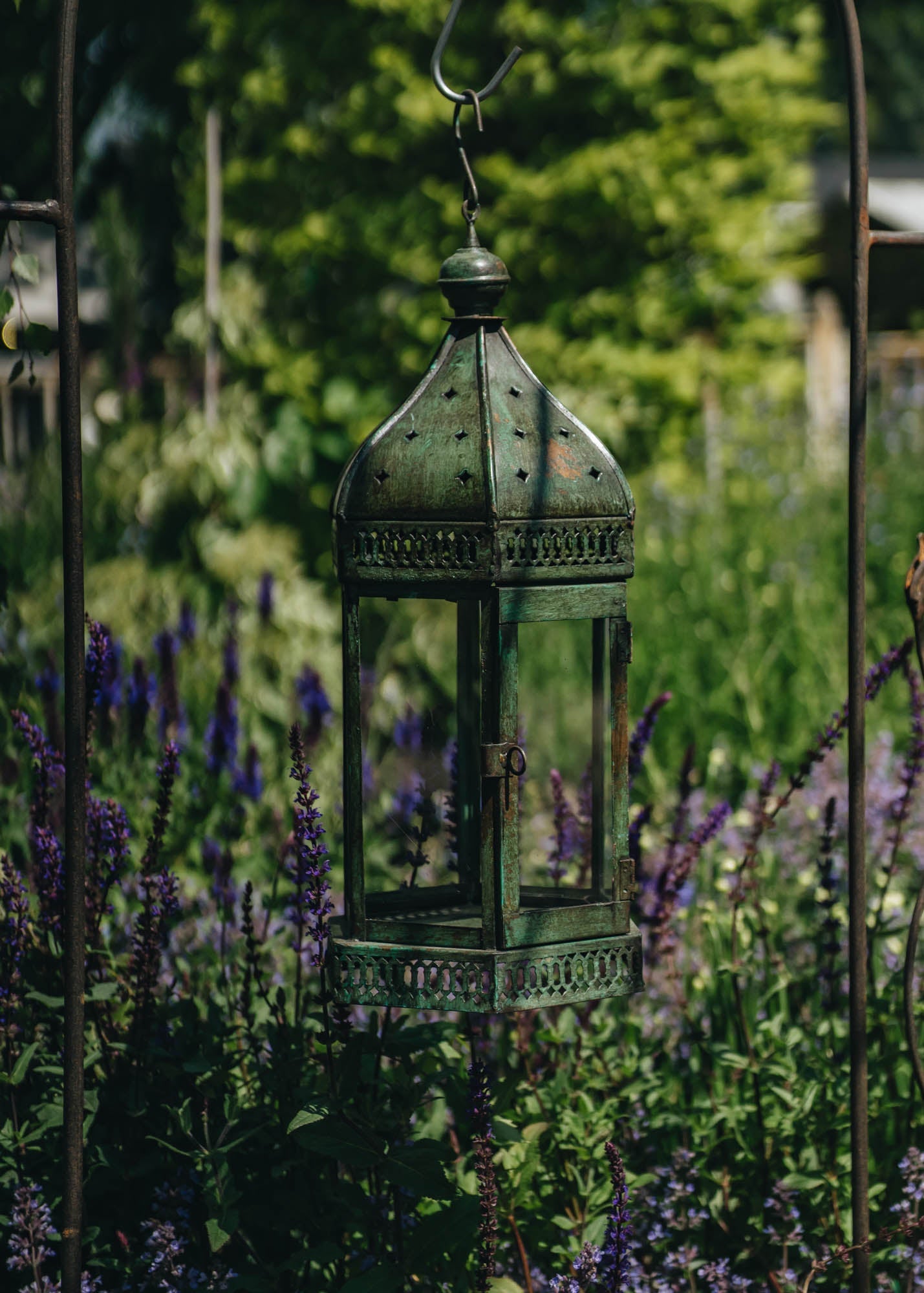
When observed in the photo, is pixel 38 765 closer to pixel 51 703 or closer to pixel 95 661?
pixel 95 661

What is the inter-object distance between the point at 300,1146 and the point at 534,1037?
1.72 ft

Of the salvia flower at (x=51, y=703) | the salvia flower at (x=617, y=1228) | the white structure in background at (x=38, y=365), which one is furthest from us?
the white structure in background at (x=38, y=365)

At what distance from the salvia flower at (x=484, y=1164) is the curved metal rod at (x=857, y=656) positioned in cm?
52

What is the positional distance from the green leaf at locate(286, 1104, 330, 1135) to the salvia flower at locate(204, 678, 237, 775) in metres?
1.44

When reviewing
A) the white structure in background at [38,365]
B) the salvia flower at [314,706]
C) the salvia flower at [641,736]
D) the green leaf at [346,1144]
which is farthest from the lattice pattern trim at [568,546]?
the white structure in background at [38,365]

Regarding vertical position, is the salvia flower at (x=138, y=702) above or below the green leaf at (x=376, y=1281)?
above

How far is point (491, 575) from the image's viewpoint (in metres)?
1.71

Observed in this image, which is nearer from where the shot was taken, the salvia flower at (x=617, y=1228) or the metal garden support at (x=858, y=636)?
the salvia flower at (x=617, y=1228)

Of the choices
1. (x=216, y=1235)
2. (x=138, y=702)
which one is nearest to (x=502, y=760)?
(x=216, y=1235)

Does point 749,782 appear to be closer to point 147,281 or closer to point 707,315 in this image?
point 707,315

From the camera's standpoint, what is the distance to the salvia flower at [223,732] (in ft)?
10.2

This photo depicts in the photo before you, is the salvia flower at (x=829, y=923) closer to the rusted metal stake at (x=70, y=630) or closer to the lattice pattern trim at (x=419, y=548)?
Answer: the lattice pattern trim at (x=419, y=548)

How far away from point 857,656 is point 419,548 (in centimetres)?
63

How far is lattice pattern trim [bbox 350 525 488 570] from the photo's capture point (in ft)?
5.67
